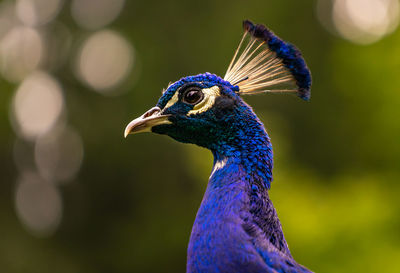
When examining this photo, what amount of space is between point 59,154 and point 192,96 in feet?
31.2

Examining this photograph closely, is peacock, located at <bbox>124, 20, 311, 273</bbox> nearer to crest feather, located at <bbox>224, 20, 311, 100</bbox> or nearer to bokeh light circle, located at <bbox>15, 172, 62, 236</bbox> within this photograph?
crest feather, located at <bbox>224, 20, 311, 100</bbox>

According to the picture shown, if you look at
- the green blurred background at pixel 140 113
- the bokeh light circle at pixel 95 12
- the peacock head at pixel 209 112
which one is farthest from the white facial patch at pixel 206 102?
the bokeh light circle at pixel 95 12

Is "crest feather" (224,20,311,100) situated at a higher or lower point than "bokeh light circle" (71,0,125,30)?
lower

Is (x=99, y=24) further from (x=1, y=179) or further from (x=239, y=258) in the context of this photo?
(x=239, y=258)

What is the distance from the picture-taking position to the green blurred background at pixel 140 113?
24.2ft

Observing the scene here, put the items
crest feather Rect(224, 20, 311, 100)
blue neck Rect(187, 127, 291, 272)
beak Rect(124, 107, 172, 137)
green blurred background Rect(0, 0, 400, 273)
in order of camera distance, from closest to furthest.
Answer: blue neck Rect(187, 127, 291, 272) < beak Rect(124, 107, 172, 137) < crest feather Rect(224, 20, 311, 100) < green blurred background Rect(0, 0, 400, 273)

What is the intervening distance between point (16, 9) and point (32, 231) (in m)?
4.56

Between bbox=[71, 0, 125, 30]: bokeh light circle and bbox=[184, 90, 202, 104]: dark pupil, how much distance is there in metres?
8.55

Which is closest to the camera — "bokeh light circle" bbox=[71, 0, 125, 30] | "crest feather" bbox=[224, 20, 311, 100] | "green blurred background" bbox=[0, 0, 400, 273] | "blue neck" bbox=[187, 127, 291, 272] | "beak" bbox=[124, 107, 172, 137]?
"blue neck" bbox=[187, 127, 291, 272]

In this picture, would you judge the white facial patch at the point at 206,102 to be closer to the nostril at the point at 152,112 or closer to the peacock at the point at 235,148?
the peacock at the point at 235,148

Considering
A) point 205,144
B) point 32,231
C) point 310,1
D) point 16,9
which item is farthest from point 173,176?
point 205,144

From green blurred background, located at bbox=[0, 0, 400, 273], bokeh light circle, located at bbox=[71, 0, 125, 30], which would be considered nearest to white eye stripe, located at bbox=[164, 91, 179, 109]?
green blurred background, located at bbox=[0, 0, 400, 273]

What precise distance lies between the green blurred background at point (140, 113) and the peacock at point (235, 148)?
160 inches

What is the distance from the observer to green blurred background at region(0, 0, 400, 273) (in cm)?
737
